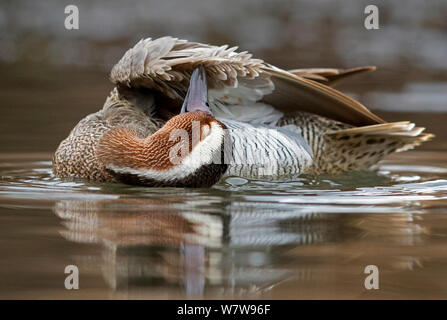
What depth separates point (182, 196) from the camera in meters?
6.52

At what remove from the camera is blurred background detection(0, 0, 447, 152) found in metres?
14.7

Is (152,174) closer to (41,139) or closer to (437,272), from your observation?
(437,272)

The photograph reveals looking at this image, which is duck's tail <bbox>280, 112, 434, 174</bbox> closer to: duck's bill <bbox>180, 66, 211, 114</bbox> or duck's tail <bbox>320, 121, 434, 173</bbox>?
duck's tail <bbox>320, 121, 434, 173</bbox>

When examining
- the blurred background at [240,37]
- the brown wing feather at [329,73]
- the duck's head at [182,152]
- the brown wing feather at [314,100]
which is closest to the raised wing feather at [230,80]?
the brown wing feather at [314,100]

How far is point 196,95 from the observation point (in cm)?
678

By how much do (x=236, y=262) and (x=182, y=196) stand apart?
175 centimetres

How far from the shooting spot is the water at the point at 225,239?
446cm

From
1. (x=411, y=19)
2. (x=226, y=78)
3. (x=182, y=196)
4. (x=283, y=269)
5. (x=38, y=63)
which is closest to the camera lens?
(x=283, y=269)

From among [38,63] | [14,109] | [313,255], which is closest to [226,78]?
[313,255]

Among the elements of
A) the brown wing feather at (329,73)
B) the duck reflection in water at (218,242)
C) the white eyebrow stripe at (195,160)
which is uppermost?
the brown wing feather at (329,73)

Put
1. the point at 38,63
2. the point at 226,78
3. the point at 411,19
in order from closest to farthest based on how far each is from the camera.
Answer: the point at 226,78
the point at 38,63
the point at 411,19

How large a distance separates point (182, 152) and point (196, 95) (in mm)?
476

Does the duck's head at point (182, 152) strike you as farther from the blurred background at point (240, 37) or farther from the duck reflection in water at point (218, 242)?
the blurred background at point (240, 37)

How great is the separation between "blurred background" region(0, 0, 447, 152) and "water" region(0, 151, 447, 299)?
6779 millimetres
